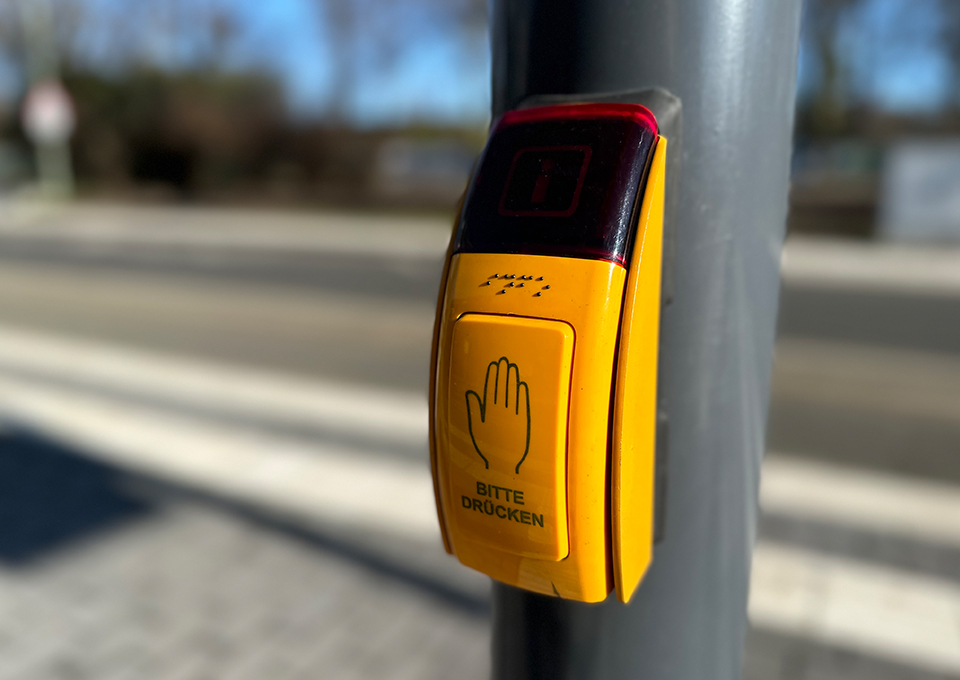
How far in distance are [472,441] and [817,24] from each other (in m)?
26.8

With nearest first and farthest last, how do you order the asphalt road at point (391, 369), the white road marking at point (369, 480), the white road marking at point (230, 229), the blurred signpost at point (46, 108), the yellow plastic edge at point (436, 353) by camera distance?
the yellow plastic edge at point (436, 353) → the white road marking at point (369, 480) → the asphalt road at point (391, 369) → the white road marking at point (230, 229) → the blurred signpost at point (46, 108)

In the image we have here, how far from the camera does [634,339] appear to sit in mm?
916

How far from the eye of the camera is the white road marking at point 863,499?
3.82 meters

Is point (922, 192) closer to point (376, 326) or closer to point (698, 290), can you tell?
point (376, 326)

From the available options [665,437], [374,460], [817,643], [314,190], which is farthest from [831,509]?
[314,190]

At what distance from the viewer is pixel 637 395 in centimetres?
95

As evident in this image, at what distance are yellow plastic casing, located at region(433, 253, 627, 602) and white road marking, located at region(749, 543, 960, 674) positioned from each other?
217cm

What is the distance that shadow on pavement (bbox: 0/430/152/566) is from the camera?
12.3ft

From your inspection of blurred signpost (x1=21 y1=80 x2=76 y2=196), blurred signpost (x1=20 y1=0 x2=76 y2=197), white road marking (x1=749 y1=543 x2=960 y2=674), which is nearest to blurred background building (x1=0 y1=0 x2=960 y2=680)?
white road marking (x1=749 y1=543 x2=960 y2=674)

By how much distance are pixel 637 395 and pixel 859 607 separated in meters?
2.71

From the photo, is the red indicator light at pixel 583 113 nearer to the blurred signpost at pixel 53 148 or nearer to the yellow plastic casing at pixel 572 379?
the yellow plastic casing at pixel 572 379

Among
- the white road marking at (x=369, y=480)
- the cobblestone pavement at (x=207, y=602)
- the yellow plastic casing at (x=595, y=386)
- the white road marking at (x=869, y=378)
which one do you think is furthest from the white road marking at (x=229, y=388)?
the yellow plastic casing at (x=595, y=386)

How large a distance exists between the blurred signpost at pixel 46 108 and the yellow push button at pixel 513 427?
22.4 m

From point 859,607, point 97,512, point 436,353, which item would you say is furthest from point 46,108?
point 436,353
